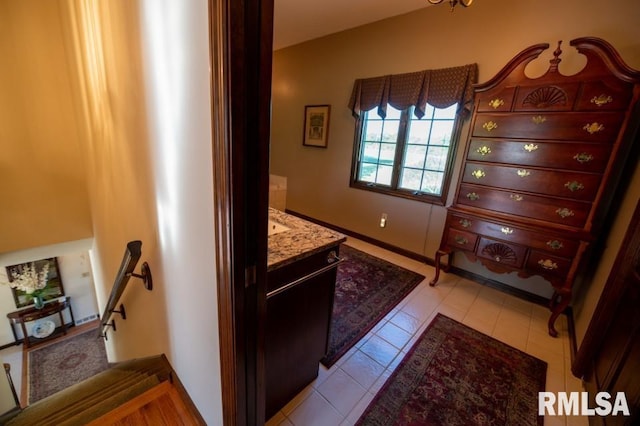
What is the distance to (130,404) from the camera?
1.24m

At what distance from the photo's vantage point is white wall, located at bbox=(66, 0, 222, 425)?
2.47 feet

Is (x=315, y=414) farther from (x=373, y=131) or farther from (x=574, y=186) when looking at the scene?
(x=373, y=131)

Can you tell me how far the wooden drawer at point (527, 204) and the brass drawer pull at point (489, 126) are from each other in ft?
1.53

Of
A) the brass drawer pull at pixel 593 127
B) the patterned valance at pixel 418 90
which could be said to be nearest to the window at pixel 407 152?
the patterned valance at pixel 418 90

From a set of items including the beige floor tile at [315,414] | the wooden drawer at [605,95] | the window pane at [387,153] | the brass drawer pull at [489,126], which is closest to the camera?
the beige floor tile at [315,414]

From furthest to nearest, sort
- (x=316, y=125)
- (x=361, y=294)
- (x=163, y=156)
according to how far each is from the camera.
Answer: (x=316, y=125), (x=361, y=294), (x=163, y=156)

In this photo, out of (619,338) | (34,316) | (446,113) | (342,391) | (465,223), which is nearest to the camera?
(619,338)

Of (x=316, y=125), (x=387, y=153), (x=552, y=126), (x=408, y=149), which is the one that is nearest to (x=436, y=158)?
(x=408, y=149)

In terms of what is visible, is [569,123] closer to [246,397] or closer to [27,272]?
→ [246,397]

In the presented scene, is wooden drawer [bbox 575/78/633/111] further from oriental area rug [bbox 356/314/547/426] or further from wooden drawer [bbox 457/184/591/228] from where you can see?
oriental area rug [bbox 356/314/547/426]

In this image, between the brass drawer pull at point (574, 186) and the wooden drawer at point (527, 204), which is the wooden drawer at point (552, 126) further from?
the wooden drawer at point (527, 204)

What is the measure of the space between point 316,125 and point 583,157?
2.93 m

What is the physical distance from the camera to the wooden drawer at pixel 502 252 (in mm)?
2047

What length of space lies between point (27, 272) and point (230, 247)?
18.7ft
